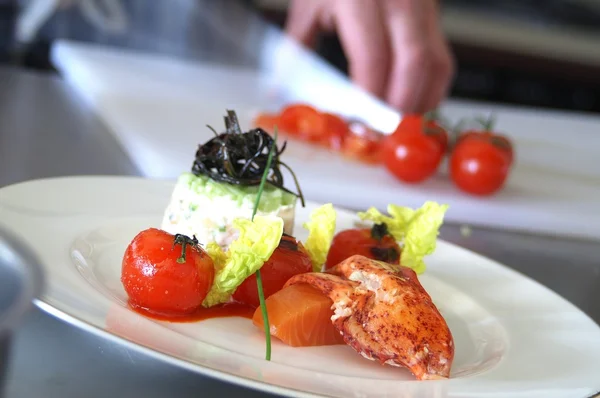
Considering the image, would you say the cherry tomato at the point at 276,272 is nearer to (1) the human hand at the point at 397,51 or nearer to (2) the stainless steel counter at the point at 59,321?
(2) the stainless steel counter at the point at 59,321

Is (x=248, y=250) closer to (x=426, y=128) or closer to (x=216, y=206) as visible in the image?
(x=216, y=206)

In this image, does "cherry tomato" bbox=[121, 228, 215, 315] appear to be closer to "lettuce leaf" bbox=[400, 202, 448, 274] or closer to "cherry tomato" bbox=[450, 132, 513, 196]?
"lettuce leaf" bbox=[400, 202, 448, 274]

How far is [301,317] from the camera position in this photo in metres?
0.90

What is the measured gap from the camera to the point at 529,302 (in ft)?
3.76

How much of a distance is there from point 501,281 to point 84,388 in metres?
0.68

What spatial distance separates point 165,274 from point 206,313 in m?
0.09

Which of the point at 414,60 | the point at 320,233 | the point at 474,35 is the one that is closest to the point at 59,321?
the point at 320,233

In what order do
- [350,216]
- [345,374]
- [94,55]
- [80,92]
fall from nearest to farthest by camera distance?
[345,374] < [350,216] < [80,92] < [94,55]

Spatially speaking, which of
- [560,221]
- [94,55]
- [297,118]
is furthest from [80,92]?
[560,221]

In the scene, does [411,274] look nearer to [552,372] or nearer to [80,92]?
[552,372]

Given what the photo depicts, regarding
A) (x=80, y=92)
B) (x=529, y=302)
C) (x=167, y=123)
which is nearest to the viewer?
(x=529, y=302)

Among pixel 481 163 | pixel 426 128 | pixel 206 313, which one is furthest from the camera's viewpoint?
pixel 426 128

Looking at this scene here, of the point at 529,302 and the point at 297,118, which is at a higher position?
the point at 297,118

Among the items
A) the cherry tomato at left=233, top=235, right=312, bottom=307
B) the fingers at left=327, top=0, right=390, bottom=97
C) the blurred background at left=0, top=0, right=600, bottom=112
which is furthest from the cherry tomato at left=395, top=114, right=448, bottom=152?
the blurred background at left=0, top=0, right=600, bottom=112
